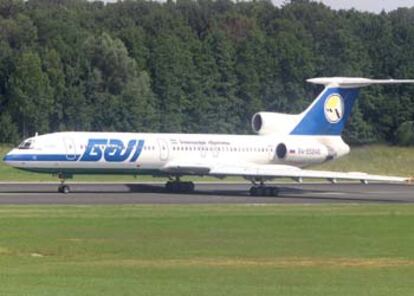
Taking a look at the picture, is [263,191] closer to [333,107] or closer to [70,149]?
[70,149]

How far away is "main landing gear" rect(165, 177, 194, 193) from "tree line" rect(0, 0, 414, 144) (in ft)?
109

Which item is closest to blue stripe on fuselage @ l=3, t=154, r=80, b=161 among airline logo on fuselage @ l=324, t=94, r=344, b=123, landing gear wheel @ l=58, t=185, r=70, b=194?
landing gear wheel @ l=58, t=185, r=70, b=194

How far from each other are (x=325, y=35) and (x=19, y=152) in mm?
64685

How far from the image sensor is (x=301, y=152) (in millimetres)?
59781

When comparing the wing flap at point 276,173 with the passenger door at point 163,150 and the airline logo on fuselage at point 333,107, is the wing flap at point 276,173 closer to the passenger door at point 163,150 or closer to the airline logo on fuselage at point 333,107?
the passenger door at point 163,150

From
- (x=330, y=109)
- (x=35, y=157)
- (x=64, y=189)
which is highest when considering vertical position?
(x=330, y=109)

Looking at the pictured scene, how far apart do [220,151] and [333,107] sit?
250 inches

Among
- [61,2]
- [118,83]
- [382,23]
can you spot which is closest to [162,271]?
[118,83]

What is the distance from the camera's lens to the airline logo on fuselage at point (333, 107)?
61.4 m

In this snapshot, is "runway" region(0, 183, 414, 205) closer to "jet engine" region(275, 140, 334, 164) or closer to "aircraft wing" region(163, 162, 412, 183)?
"aircraft wing" region(163, 162, 412, 183)

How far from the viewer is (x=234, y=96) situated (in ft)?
336

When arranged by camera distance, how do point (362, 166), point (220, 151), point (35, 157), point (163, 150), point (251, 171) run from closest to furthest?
point (35, 157) < point (251, 171) < point (163, 150) < point (220, 151) < point (362, 166)

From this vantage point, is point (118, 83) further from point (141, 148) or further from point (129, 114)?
point (141, 148)

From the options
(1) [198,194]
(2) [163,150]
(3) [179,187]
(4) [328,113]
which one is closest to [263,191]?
(1) [198,194]
